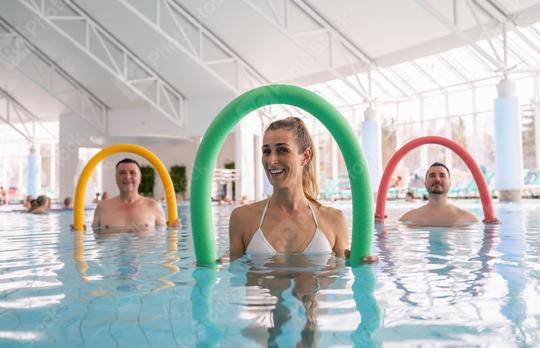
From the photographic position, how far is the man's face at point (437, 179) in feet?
18.4

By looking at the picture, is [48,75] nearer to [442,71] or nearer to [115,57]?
[115,57]

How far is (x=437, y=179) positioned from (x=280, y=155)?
3.24m

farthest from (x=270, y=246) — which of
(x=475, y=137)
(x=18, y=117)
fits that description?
(x=18, y=117)

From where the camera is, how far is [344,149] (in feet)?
9.50

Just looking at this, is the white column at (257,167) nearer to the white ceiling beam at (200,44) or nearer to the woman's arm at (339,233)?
the white ceiling beam at (200,44)

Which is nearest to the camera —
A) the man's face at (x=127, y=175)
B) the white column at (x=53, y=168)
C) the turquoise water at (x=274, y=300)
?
the turquoise water at (x=274, y=300)

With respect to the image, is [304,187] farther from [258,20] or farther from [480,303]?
[258,20]

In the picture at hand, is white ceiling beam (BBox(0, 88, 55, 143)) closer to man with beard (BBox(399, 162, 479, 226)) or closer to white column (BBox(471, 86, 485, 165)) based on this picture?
white column (BBox(471, 86, 485, 165))

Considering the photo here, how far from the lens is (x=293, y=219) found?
322 centimetres

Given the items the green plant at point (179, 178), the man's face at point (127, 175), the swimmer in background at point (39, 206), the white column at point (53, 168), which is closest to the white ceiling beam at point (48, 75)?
the green plant at point (179, 178)

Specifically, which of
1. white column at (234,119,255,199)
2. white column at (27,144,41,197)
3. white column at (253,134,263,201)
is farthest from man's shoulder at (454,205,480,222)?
white column at (27,144,41,197)

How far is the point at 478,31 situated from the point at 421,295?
468 inches

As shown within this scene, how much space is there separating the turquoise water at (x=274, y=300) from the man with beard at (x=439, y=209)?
1657 millimetres

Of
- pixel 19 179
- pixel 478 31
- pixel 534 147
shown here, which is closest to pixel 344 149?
pixel 478 31
